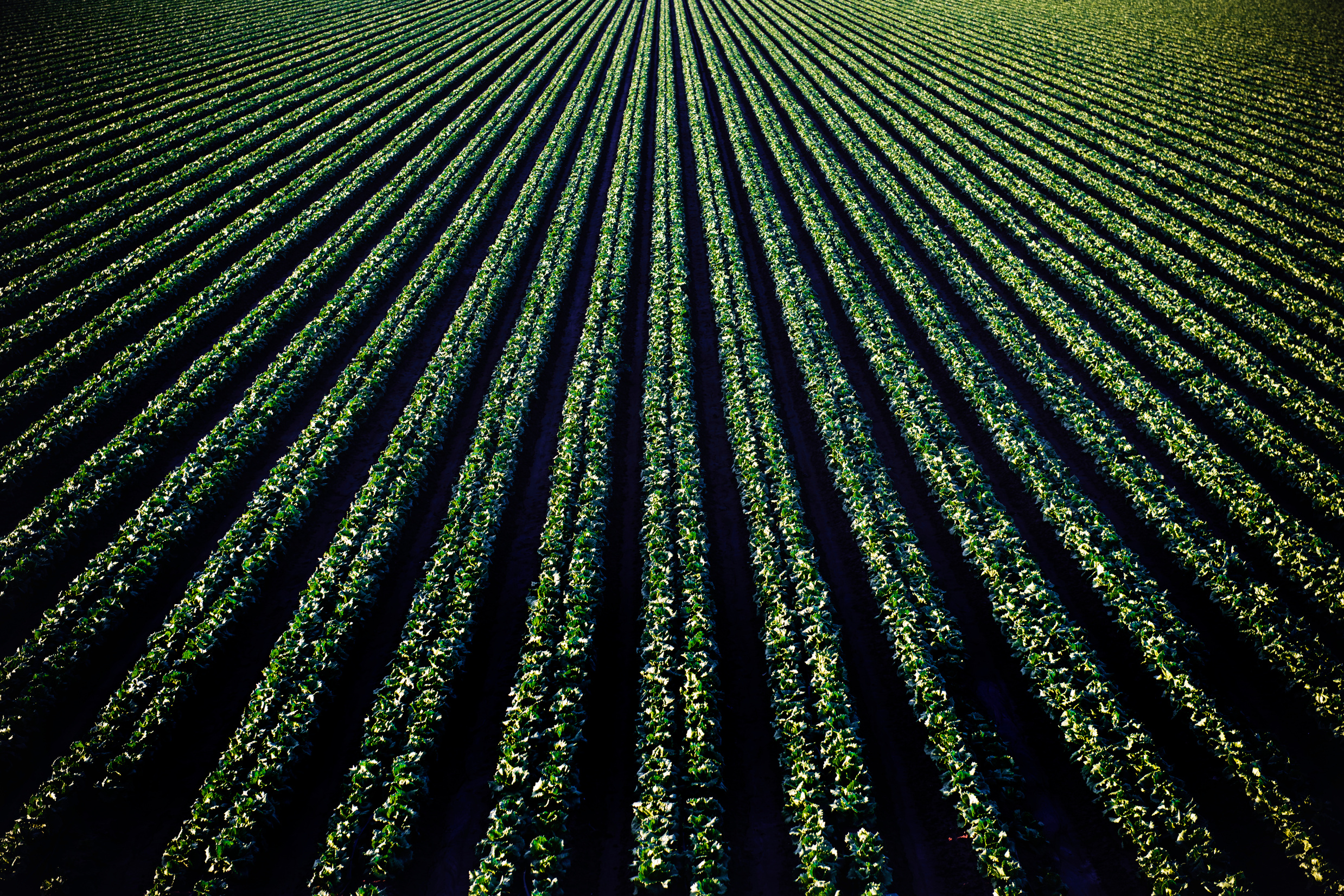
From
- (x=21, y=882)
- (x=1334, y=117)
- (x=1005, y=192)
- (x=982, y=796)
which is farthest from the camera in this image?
(x=1334, y=117)

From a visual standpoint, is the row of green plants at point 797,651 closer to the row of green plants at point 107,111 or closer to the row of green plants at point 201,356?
the row of green plants at point 201,356

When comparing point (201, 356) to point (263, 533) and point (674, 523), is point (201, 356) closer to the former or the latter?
point (263, 533)

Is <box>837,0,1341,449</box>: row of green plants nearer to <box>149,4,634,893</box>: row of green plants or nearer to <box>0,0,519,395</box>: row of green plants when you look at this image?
<box>149,4,634,893</box>: row of green plants

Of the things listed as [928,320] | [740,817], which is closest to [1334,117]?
[928,320]

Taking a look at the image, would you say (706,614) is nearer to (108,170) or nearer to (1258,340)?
(1258,340)

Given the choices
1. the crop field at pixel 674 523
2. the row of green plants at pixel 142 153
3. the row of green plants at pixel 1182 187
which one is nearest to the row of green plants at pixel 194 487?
the crop field at pixel 674 523
